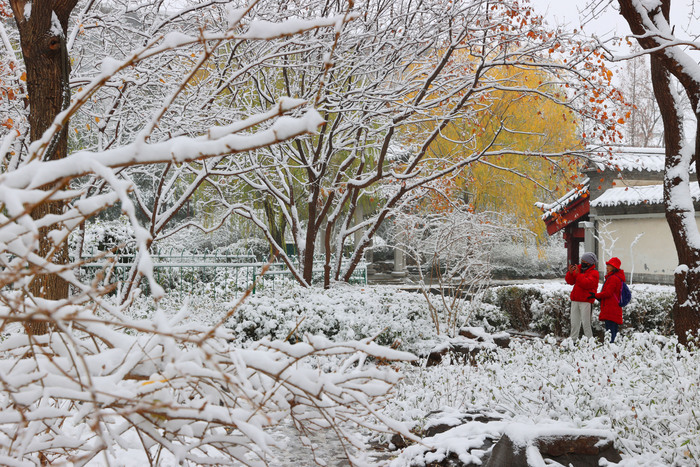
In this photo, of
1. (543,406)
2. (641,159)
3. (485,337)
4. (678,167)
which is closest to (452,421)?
(543,406)

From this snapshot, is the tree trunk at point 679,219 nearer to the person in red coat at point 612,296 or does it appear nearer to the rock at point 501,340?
the person in red coat at point 612,296

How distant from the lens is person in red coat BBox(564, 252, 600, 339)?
956cm

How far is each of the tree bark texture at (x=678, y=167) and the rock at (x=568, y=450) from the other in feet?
12.1

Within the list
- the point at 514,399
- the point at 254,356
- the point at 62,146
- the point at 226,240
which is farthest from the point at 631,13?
the point at 226,240

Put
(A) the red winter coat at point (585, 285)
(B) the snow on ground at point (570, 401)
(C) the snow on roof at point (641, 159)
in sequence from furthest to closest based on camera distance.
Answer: (C) the snow on roof at point (641, 159) < (A) the red winter coat at point (585, 285) < (B) the snow on ground at point (570, 401)

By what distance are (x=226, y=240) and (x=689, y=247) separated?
22502mm

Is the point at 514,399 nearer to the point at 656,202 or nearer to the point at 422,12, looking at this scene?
the point at 422,12

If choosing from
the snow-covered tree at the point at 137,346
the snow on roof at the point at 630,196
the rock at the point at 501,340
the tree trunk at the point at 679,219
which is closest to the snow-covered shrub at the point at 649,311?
the rock at the point at 501,340

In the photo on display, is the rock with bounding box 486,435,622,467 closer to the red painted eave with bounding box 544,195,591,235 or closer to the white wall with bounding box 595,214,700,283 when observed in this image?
the white wall with bounding box 595,214,700,283

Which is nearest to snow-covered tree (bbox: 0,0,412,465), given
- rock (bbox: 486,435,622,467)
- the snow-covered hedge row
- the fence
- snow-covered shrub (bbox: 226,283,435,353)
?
rock (bbox: 486,435,622,467)

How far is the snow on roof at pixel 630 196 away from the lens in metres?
13.9

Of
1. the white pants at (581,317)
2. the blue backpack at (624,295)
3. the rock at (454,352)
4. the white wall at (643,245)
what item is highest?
the white wall at (643,245)

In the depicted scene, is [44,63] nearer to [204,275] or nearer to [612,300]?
[612,300]

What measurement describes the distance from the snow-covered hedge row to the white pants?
117 cm
